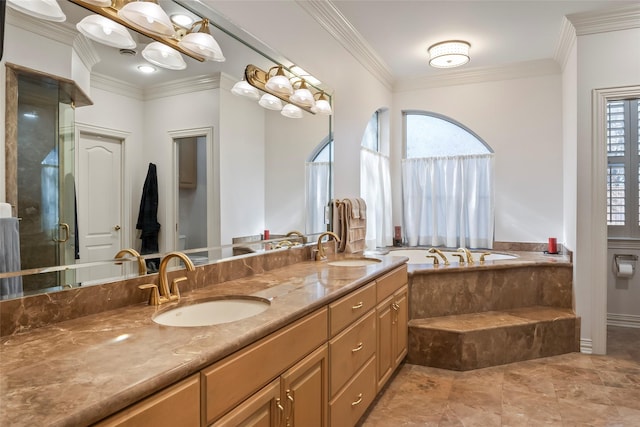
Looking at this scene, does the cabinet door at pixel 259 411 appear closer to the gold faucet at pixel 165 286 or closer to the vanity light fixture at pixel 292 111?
the gold faucet at pixel 165 286

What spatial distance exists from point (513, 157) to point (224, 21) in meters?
3.41

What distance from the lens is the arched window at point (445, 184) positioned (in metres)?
4.25

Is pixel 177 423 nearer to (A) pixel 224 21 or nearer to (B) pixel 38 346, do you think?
(B) pixel 38 346

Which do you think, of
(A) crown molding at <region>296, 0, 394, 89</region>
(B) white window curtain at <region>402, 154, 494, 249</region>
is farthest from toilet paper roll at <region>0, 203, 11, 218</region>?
(B) white window curtain at <region>402, 154, 494, 249</region>

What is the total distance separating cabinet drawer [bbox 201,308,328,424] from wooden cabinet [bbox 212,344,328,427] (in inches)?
1.0

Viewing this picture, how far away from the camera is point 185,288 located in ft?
5.30

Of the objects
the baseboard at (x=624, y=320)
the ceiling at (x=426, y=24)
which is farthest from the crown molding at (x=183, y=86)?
the baseboard at (x=624, y=320)

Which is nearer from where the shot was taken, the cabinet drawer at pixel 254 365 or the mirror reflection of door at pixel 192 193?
the cabinet drawer at pixel 254 365

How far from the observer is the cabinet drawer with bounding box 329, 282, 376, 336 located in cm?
167

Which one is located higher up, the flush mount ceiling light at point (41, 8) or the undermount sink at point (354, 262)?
the flush mount ceiling light at point (41, 8)

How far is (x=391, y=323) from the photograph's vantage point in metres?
2.47

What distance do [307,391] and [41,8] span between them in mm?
1519

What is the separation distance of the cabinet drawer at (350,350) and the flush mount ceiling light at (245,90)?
1.32 m

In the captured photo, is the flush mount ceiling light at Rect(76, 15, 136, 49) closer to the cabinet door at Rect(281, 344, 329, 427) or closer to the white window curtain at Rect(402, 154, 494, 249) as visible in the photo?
the cabinet door at Rect(281, 344, 329, 427)
